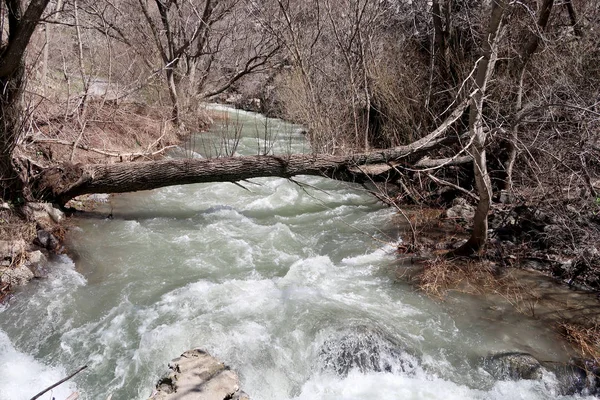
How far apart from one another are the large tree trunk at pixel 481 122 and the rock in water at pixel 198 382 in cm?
319

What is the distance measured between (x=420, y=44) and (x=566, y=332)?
7.27m

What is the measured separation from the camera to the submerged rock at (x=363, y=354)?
3652 mm

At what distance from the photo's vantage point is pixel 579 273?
4.83 meters

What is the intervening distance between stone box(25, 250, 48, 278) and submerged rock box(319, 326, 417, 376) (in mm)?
3184

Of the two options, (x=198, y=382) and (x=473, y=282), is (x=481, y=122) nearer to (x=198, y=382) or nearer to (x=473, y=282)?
(x=473, y=282)

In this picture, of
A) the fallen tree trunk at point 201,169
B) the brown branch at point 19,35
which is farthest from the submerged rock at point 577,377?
the brown branch at point 19,35

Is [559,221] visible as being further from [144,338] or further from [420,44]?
[420,44]

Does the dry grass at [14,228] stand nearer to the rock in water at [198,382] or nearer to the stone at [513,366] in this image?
the rock in water at [198,382]

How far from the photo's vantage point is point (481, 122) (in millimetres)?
4523

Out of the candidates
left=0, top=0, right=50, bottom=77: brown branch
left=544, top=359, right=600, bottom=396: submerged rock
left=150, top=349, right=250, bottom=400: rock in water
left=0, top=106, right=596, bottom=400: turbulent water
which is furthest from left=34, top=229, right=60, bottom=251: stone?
left=544, top=359, right=600, bottom=396: submerged rock

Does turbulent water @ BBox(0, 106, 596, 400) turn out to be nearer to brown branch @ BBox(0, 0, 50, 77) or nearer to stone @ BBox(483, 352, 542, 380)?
stone @ BBox(483, 352, 542, 380)

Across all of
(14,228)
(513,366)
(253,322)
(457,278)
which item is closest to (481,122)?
(457,278)

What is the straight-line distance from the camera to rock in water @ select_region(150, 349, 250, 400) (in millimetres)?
2559

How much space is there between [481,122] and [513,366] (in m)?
2.43
